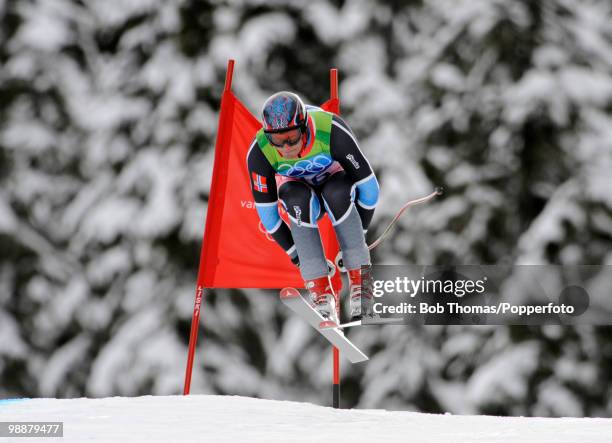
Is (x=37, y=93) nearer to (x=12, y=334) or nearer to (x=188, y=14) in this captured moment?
(x=188, y=14)

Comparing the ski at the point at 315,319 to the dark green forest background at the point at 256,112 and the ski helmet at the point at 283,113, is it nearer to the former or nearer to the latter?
the ski helmet at the point at 283,113

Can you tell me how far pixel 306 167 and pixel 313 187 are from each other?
0.61 feet

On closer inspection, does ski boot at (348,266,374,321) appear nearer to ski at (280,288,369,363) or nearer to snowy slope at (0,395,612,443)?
ski at (280,288,369,363)

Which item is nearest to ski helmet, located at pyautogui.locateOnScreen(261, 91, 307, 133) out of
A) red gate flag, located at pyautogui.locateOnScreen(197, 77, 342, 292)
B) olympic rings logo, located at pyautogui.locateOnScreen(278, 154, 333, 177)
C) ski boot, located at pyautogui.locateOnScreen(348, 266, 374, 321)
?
olympic rings logo, located at pyautogui.locateOnScreen(278, 154, 333, 177)

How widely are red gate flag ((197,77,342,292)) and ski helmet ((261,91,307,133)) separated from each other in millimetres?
1187

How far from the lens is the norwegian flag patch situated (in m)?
5.34

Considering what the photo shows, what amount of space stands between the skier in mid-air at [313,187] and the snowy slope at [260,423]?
0.63 m

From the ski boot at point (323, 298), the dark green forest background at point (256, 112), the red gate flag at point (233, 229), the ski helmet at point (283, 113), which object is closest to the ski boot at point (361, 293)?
the ski boot at point (323, 298)

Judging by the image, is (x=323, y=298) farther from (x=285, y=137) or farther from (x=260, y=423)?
(x=285, y=137)

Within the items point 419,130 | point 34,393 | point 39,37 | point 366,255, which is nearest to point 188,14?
point 39,37

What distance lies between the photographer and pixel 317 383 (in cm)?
1053

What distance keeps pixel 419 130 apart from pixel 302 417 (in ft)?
18.8

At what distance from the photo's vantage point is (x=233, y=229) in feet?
20.3

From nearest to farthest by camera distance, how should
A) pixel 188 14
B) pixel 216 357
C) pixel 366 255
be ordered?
pixel 366 255, pixel 216 357, pixel 188 14
